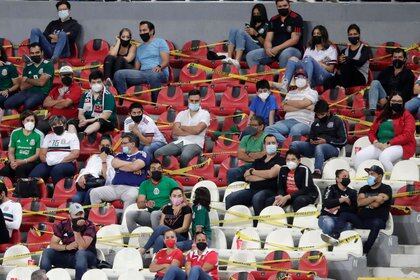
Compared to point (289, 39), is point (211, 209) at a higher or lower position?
lower

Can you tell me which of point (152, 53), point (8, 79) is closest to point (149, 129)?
point (152, 53)

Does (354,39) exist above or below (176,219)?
above

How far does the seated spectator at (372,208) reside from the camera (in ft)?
63.5

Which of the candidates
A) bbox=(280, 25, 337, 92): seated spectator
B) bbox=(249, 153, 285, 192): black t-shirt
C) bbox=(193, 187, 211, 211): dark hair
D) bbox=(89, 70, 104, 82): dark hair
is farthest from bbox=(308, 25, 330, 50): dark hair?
bbox=(193, 187, 211, 211): dark hair

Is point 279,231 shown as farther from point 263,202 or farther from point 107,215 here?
point 107,215

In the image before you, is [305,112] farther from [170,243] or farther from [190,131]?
[170,243]

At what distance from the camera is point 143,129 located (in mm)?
21797

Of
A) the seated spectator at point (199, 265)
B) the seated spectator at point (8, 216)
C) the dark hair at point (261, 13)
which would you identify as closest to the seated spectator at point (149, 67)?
the dark hair at point (261, 13)

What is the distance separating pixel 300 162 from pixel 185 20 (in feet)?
15.0

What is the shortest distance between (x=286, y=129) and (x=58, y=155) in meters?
2.69

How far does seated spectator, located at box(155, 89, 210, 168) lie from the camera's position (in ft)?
70.6

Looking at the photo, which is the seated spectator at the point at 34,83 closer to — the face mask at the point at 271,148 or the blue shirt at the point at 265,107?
the blue shirt at the point at 265,107

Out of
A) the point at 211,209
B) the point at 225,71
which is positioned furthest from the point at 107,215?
the point at 225,71

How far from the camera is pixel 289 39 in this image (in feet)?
Answer: 75.2
